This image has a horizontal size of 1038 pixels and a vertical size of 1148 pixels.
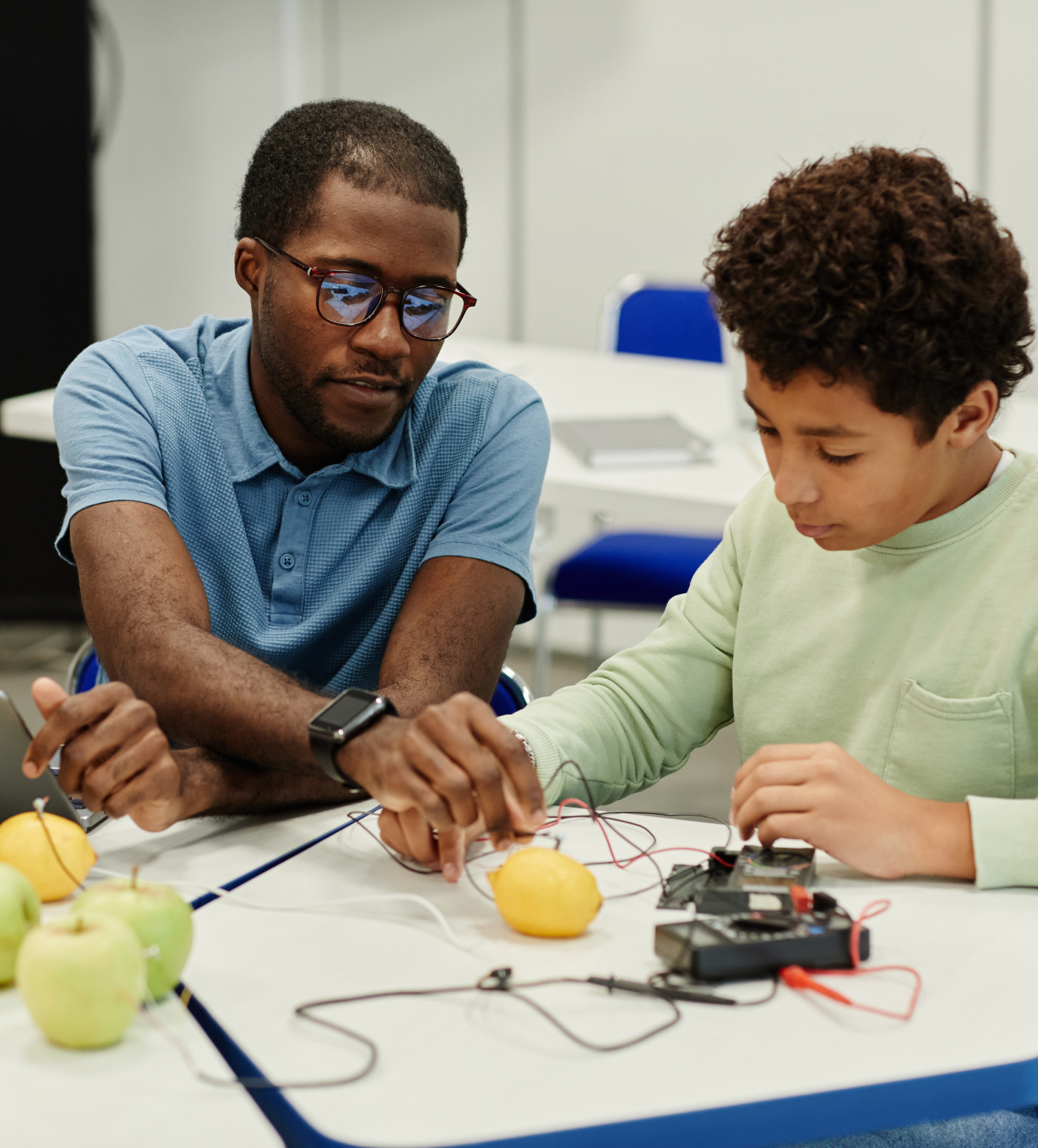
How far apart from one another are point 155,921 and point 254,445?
92cm

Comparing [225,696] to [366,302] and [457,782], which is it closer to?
[457,782]

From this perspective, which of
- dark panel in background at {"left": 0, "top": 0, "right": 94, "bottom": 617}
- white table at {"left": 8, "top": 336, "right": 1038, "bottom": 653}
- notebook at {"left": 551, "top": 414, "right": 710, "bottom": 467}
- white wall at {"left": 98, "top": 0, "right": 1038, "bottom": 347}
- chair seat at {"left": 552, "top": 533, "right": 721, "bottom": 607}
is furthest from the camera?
dark panel in background at {"left": 0, "top": 0, "right": 94, "bottom": 617}

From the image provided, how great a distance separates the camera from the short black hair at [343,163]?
1.72m

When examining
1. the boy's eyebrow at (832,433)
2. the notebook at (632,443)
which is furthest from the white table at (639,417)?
the boy's eyebrow at (832,433)

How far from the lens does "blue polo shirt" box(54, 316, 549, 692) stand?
5.86 feet

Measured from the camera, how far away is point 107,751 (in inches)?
51.2

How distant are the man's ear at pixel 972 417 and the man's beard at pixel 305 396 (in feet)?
2.26

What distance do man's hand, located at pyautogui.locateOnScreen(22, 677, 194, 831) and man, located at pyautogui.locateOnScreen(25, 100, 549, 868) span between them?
17cm

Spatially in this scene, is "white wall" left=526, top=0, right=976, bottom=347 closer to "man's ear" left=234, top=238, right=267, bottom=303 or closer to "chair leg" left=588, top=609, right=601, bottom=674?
"chair leg" left=588, top=609, right=601, bottom=674

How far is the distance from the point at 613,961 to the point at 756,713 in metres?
0.53

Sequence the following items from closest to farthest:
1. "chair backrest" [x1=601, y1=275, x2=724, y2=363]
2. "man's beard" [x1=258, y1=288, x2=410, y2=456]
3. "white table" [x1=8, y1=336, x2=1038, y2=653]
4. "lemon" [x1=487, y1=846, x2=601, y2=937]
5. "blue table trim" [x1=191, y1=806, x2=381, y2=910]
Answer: "lemon" [x1=487, y1=846, x2=601, y2=937], "blue table trim" [x1=191, y1=806, x2=381, y2=910], "man's beard" [x1=258, y1=288, x2=410, y2=456], "white table" [x1=8, y1=336, x2=1038, y2=653], "chair backrest" [x1=601, y1=275, x2=724, y2=363]

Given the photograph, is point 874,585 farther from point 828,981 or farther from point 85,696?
point 85,696

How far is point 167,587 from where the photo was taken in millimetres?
1619

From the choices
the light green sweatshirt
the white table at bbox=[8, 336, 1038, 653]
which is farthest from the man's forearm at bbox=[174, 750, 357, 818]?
the white table at bbox=[8, 336, 1038, 653]
